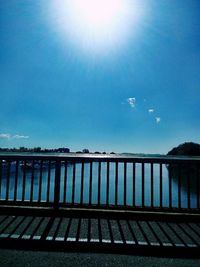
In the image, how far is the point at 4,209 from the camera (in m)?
3.84

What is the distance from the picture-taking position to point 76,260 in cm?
226

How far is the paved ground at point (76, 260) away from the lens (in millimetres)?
2182

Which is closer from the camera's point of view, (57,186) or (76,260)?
(76,260)

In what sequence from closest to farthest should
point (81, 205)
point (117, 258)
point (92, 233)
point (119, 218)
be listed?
point (117, 258)
point (92, 233)
point (119, 218)
point (81, 205)

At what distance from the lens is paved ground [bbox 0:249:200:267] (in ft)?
7.16

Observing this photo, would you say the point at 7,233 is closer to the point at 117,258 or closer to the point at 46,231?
the point at 46,231

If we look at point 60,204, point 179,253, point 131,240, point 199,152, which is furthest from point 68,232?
point 199,152

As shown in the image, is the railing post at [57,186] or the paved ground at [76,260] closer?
the paved ground at [76,260]

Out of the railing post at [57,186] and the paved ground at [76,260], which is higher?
the railing post at [57,186]

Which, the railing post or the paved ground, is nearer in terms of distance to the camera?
the paved ground

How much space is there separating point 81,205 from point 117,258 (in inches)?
66.5

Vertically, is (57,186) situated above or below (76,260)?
above

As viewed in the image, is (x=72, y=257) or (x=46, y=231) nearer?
(x=72, y=257)

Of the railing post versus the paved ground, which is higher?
the railing post
